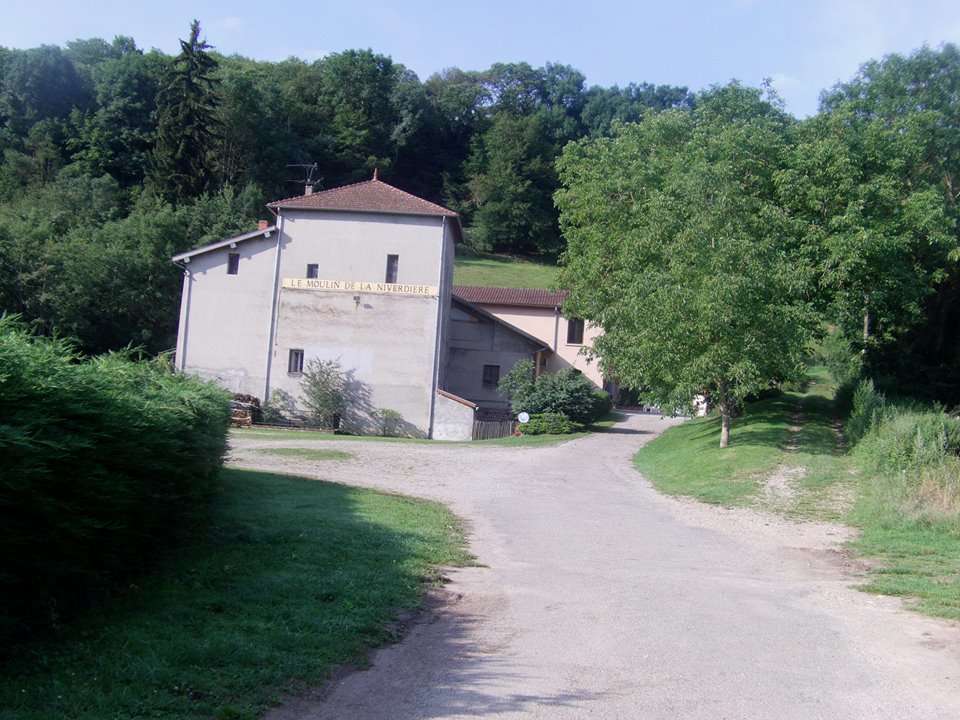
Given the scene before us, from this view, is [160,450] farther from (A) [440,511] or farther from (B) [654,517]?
(B) [654,517]

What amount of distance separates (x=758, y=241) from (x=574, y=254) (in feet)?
38.3

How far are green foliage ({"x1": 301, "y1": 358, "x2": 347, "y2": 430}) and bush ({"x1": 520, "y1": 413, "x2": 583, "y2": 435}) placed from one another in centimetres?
832

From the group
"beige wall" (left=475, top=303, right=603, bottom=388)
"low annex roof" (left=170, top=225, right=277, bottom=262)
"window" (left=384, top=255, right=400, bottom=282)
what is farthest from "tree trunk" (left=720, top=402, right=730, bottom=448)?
"beige wall" (left=475, top=303, right=603, bottom=388)

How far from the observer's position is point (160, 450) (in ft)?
28.3

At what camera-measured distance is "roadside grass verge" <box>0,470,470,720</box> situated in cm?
566

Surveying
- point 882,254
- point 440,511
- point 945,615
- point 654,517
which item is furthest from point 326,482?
point 882,254

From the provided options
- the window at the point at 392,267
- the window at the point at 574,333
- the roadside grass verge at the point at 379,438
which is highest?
the window at the point at 392,267

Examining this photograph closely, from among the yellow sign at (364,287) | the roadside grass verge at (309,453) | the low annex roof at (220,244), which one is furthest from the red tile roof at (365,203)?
the roadside grass verge at (309,453)

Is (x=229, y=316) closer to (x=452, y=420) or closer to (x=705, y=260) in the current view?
(x=452, y=420)

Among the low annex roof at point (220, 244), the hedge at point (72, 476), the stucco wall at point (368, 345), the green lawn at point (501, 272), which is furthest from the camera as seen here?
the green lawn at point (501, 272)

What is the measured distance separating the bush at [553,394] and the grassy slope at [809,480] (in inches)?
178

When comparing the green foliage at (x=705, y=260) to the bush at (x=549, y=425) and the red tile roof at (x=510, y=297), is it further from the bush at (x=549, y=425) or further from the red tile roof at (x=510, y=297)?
the red tile roof at (x=510, y=297)

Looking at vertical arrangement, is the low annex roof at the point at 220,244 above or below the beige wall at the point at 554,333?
above

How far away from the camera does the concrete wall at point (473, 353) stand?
1928 inches
